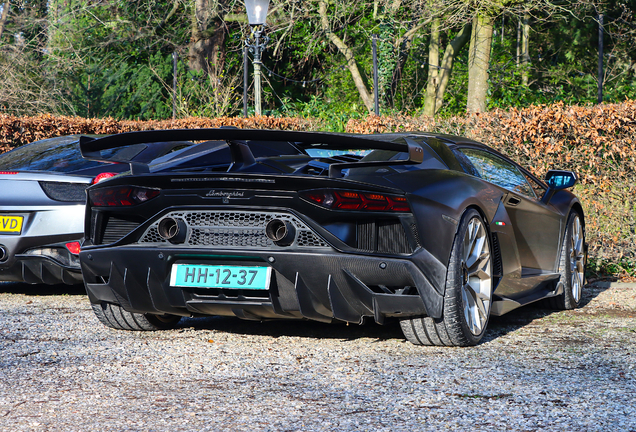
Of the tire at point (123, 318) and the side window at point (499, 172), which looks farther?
the side window at point (499, 172)

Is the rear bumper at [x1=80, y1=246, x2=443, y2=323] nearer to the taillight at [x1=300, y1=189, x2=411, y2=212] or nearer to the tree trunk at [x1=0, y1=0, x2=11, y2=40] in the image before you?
the taillight at [x1=300, y1=189, x2=411, y2=212]

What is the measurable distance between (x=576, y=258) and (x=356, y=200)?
321 centimetres

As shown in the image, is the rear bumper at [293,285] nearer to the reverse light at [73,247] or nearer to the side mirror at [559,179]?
the reverse light at [73,247]

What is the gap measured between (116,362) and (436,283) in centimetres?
172

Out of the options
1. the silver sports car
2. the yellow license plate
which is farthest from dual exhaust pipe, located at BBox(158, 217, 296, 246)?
the yellow license plate

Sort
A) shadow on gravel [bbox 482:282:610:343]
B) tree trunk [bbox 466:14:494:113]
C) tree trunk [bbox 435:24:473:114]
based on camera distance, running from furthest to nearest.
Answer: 1. tree trunk [bbox 435:24:473:114]
2. tree trunk [bbox 466:14:494:113]
3. shadow on gravel [bbox 482:282:610:343]

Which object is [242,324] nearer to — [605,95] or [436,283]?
[436,283]

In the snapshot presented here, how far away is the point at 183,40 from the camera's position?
26125 mm

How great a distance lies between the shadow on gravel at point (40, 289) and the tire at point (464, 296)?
370 cm

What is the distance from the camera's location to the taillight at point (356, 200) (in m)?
3.83

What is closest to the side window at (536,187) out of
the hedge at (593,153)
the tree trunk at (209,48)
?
the hedge at (593,153)

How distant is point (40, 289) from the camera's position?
7.00 meters

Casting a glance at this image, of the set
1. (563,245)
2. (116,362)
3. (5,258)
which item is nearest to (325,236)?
(116,362)

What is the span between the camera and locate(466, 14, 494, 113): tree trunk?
675 inches
